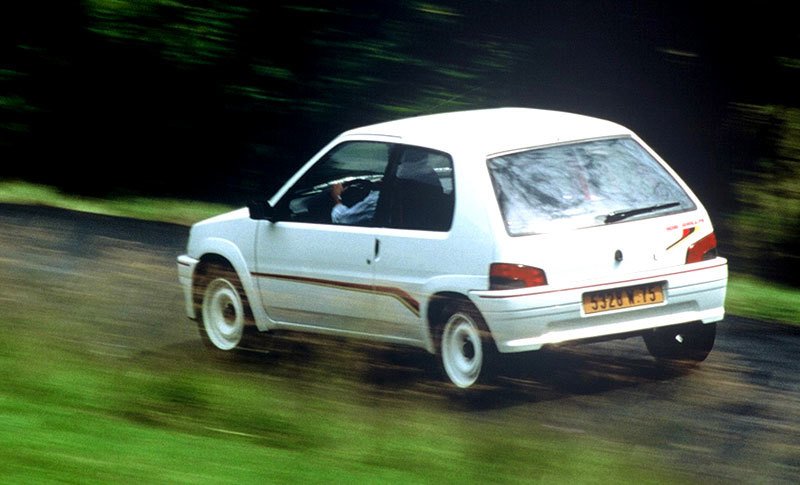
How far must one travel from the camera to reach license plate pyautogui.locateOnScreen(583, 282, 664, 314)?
8.23 metres

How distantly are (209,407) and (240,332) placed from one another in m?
2.82

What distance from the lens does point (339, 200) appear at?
959 cm

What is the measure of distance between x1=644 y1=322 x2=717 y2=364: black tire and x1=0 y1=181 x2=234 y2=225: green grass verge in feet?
30.2

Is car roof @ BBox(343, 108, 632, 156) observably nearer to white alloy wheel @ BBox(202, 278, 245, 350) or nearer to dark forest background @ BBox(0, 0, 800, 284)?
white alloy wheel @ BBox(202, 278, 245, 350)

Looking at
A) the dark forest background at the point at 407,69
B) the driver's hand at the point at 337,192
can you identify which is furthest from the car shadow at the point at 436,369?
the dark forest background at the point at 407,69

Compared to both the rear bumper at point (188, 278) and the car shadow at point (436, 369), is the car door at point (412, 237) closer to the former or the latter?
the car shadow at point (436, 369)

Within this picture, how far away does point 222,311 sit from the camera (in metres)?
10.4

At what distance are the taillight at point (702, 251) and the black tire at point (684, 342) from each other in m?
0.40

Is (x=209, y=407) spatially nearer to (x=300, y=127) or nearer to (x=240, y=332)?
(x=240, y=332)

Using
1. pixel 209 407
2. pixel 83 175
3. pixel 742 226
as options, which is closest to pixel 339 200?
pixel 209 407

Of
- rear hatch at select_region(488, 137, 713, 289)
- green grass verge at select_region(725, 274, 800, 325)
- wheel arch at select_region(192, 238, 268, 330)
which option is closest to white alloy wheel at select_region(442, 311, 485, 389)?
rear hatch at select_region(488, 137, 713, 289)

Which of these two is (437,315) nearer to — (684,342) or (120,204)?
(684,342)

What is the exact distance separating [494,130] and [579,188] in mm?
714

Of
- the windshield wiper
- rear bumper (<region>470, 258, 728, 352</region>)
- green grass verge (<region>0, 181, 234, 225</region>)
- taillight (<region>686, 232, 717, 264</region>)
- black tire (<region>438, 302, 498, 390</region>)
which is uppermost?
the windshield wiper
